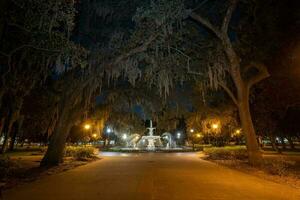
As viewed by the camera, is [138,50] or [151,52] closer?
[138,50]

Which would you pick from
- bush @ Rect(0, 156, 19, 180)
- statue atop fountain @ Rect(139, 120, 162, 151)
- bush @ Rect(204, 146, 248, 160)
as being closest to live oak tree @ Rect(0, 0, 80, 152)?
bush @ Rect(0, 156, 19, 180)

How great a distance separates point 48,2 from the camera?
29.2ft

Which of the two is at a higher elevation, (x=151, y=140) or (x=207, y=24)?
(x=207, y=24)

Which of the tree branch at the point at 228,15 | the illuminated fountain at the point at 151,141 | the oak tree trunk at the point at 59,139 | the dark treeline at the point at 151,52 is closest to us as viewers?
the dark treeline at the point at 151,52

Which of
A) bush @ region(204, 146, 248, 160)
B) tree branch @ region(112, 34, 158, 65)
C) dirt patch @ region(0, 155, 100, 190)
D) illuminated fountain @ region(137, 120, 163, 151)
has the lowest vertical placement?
dirt patch @ region(0, 155, 100, 190)

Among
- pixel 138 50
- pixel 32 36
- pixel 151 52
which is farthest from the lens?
A: pixel 151 52

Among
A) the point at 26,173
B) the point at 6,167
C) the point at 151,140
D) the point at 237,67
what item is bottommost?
the point at 26,173

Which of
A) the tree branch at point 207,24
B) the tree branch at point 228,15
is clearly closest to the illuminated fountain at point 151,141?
the tree branch at point 207,24

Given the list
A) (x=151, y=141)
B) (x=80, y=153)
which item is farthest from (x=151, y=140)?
(x=80, y=153)

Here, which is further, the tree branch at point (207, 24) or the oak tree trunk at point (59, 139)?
the oak tree trunk at point (59, 139)

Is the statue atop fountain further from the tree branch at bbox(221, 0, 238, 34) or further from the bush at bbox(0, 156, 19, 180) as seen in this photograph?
the bush at bbox(0, 156, 19, 180)

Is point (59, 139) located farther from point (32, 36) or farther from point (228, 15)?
point (228, 15)

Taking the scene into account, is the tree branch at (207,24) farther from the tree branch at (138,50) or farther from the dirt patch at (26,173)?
the dirt patch at (26,173)

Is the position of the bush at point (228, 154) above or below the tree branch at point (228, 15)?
below
